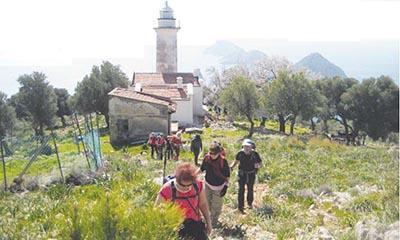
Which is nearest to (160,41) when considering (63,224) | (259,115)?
(259,115)

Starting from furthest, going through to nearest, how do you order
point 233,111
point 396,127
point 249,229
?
point 396,127
point 233,111
point 249,229

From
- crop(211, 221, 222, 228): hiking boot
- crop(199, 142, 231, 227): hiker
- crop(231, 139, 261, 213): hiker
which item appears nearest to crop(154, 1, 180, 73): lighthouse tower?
crop(231, 139, 261, 213): hiker

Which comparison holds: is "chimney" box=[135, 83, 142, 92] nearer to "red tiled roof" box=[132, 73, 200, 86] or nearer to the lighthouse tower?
"red tiled roof" box=[132, 73, 200, 86]

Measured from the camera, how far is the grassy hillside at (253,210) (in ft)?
14.3

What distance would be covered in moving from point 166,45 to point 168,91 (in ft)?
85.8

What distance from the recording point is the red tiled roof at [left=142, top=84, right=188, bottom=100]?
2031 inches

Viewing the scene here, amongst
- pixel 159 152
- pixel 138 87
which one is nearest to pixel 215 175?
pixel 159 152

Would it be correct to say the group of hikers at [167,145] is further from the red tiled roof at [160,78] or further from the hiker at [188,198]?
the red tiled roof at [160,78]

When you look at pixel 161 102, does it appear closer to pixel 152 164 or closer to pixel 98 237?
pixel 152 164

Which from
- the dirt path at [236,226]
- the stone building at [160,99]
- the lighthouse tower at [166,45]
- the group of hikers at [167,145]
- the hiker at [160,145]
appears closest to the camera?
the dirt path at [236,226]

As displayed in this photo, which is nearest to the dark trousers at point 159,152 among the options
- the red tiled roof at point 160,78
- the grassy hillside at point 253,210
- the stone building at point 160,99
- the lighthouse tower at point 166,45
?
the grassy hillside at point 253,210

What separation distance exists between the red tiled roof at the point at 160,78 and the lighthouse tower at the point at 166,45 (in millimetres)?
17298

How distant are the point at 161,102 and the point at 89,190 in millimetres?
25889

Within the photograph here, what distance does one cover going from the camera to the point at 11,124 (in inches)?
2167
